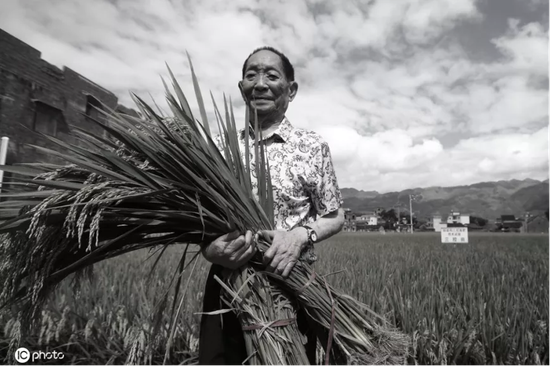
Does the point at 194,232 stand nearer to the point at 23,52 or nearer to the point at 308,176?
the point at 308,176

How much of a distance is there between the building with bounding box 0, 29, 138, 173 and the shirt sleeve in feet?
29.8

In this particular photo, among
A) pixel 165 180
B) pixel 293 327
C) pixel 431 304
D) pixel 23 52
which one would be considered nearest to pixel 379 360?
pixel 293 327

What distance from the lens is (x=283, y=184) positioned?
51.4 inches

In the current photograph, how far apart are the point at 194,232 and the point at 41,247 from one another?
16.3 inches

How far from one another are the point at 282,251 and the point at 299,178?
332mm

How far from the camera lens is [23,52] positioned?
10492 mm

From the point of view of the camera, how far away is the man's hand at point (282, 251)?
107 cm

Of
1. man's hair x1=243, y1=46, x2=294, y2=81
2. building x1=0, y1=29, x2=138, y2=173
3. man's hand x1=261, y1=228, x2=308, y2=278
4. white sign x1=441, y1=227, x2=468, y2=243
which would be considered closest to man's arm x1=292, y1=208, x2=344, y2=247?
man's hand x1=261, y1=228, x2=308, y2=278

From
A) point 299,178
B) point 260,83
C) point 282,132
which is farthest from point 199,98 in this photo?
point 299,178

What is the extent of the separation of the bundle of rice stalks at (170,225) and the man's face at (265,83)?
0.71 feet

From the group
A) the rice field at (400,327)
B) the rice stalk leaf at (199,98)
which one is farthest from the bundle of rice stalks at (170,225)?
the rice field at (400,327)

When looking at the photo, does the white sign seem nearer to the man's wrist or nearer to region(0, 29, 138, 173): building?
the man's wrist

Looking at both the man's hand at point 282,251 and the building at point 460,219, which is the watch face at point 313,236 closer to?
the man's hand at point 282,251

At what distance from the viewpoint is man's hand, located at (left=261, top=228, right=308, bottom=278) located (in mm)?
1066
